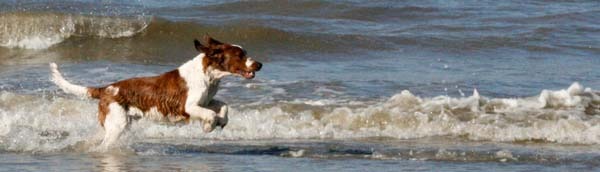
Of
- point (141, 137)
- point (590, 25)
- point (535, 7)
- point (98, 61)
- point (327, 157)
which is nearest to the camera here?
point (327, 157)

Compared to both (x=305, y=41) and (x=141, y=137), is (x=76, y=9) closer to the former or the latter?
(x=305, y=41)

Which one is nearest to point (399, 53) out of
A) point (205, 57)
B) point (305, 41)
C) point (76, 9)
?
point (305, 41)

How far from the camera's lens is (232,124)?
39.1 feet

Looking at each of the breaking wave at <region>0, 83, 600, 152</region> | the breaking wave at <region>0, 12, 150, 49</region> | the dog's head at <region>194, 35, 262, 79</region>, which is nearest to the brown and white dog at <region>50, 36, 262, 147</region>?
the dog's head at <region>194, 35, 262, 79</region>

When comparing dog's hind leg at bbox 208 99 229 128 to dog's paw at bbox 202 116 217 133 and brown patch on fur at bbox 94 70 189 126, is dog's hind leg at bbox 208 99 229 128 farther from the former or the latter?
brown patch on fur at bbox 94 70 189 126

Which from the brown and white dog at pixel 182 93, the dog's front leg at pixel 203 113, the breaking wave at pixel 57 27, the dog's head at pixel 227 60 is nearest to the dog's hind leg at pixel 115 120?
the brown and white dog at pixel 182 93

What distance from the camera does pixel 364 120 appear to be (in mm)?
12078

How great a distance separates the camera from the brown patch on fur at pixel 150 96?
9680 mm

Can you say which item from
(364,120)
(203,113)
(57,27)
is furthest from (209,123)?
(57,27)

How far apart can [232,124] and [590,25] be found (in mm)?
10023

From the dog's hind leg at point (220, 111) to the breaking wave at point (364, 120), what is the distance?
0.95 m

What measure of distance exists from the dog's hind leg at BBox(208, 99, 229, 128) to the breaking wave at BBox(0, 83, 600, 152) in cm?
95

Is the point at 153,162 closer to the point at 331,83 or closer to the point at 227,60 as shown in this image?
the point at 227,60

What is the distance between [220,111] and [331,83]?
472 cm
